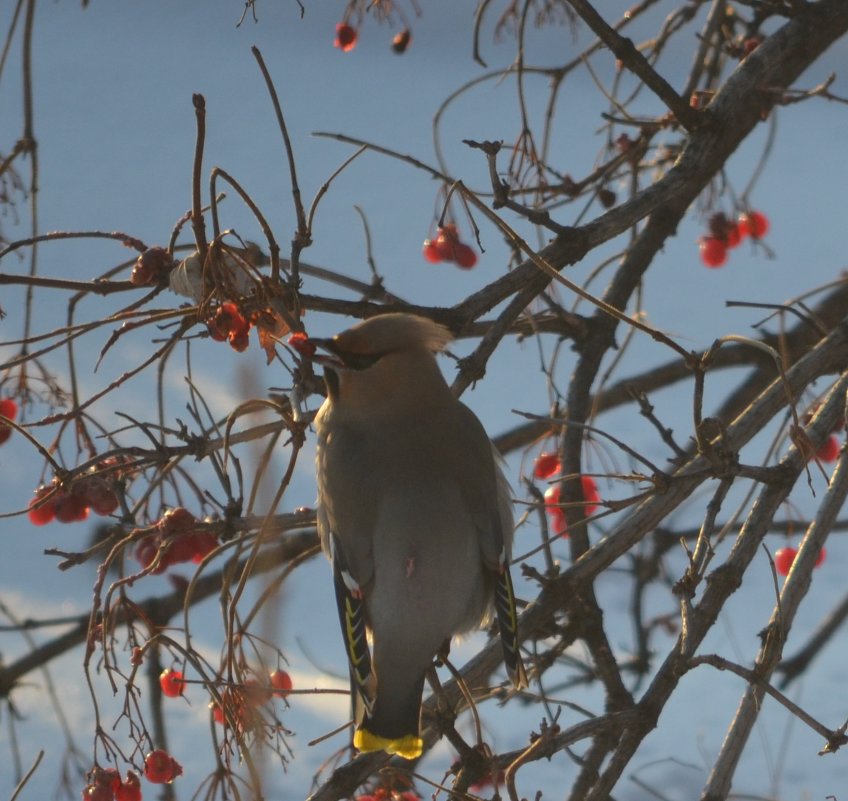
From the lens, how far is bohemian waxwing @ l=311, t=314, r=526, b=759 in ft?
6.05

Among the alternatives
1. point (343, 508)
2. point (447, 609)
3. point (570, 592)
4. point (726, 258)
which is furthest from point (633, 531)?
point (726, 258)

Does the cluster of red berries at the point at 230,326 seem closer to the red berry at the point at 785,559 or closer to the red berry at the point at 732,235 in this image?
the red berry at the point at 785,559

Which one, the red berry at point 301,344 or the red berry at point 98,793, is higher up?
the red berry at point 301,344

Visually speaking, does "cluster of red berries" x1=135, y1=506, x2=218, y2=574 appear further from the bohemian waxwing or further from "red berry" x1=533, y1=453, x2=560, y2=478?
"red berry" x1=533, y1=453, x2=560, y2=478

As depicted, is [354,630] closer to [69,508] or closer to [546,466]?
[69,508]

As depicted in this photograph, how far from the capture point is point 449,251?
2.48m

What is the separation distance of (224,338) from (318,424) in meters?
0.44

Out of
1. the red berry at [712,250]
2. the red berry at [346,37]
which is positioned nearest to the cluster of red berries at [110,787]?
the red berry at [346,37]

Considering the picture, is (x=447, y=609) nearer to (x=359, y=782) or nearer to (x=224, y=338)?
(x=359, y=782)

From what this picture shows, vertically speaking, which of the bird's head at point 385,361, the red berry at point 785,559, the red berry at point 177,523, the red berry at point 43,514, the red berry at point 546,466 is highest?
the red berry at point 546,466

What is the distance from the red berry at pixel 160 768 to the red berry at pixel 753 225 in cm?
177

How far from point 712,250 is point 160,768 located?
169 centimetres

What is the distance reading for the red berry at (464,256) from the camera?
248cm

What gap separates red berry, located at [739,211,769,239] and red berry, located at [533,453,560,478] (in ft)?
2.63
